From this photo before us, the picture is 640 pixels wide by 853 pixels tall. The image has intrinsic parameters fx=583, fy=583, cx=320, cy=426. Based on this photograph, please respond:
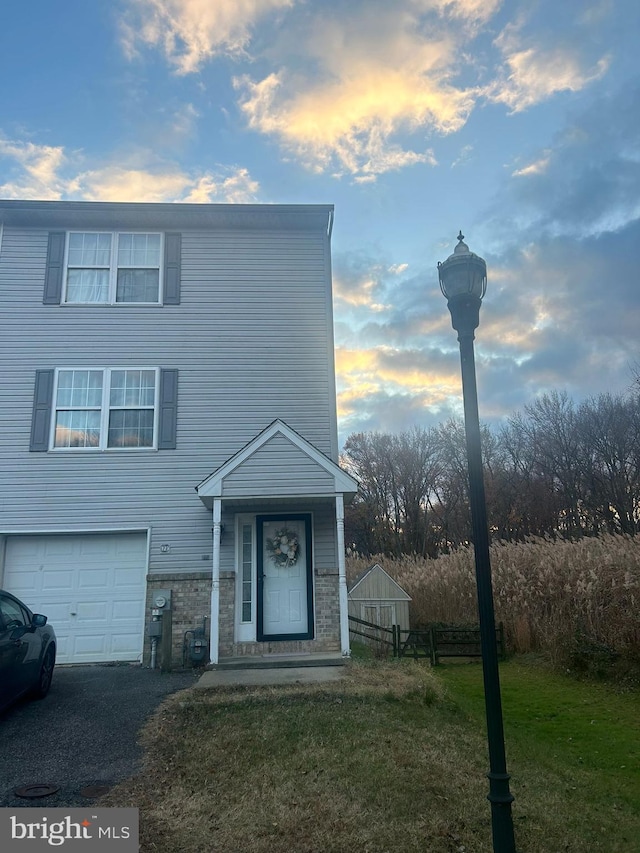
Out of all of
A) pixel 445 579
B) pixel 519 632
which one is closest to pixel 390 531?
pixel 445 579

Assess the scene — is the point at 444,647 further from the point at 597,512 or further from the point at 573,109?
the point at 597,512

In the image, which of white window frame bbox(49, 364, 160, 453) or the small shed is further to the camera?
the small shed

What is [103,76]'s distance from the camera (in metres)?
10.4

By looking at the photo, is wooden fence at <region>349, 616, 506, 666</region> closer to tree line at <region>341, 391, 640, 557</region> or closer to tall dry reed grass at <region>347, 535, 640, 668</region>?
tall dry reed grass at <region>347, 535, 640, 668</region>

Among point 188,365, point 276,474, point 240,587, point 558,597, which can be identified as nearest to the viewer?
point 276,474

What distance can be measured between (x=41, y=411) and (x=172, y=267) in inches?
148

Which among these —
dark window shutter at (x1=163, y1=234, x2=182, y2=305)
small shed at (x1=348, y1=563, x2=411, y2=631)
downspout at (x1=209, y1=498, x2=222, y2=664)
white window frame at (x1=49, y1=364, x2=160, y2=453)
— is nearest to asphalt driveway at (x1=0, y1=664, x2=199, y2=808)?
downspout at (x1=209, y1=498, x2=222, y2=664)

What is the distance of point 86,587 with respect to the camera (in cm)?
1042

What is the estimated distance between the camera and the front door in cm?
1013

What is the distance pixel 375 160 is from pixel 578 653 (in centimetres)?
1021

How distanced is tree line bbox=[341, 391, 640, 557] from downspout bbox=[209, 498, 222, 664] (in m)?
17.4

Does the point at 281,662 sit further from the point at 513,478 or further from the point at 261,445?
the point at 513,478

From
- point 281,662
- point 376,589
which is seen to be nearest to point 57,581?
point 281,662

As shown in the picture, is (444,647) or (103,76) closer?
(103,76)
